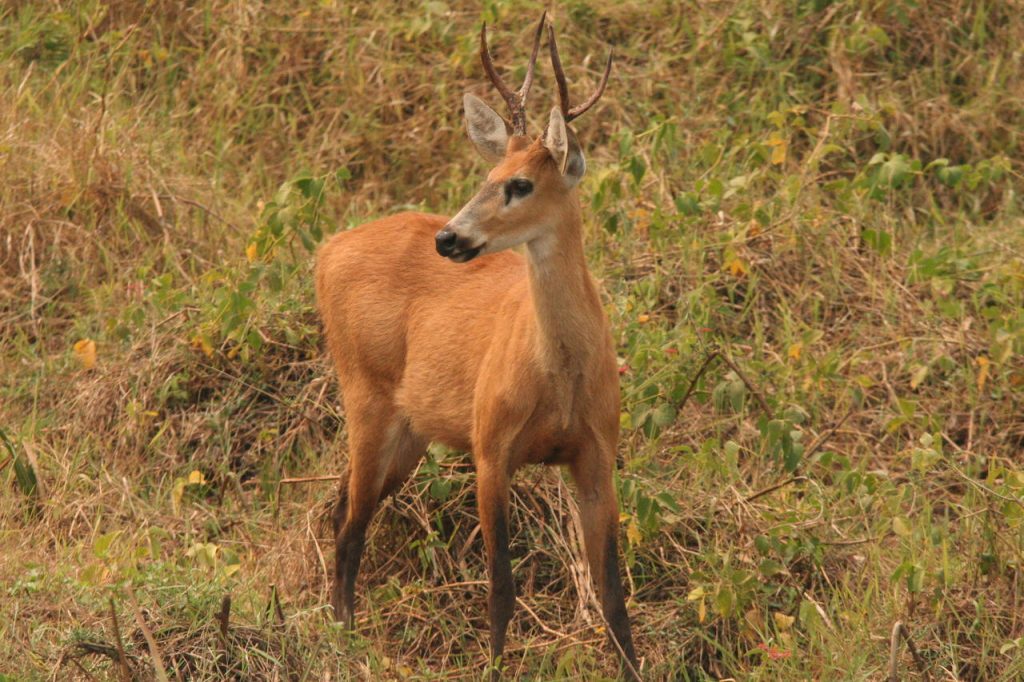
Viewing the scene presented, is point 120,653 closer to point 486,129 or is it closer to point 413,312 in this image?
point 413,312

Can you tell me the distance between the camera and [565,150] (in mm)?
5078

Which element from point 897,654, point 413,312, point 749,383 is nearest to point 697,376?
point 749,383

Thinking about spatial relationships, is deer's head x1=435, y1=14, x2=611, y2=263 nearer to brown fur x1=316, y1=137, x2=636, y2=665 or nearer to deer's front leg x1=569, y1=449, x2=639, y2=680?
brown fur x1=316, y1=137, x2=636, y2=665

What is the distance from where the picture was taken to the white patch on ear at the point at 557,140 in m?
5.01

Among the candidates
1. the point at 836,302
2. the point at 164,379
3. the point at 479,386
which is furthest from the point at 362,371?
the point at 836,302

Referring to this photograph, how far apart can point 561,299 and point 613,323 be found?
1.60m

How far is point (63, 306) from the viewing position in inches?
290

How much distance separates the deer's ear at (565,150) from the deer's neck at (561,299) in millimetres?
120

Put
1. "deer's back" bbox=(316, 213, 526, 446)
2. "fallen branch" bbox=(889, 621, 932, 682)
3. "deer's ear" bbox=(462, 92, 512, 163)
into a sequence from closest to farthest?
"fallen branch" bbox=(889, 621, 932, 682) < "deer's ear" bbox=(462, 92, 512, 163) < "deer's back" bbox=(316, 213, 526, 446)

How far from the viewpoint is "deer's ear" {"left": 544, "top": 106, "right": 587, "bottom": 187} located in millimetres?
5039

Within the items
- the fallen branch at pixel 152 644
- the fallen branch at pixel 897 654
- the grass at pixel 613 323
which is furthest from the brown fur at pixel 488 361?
the fallen branch at pixel 152 644

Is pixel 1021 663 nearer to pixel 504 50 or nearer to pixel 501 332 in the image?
pixel 501 332

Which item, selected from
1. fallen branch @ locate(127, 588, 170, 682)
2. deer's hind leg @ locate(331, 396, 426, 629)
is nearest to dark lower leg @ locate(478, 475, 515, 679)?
deer's hind leg @ locate(331, 396, 426, 629)

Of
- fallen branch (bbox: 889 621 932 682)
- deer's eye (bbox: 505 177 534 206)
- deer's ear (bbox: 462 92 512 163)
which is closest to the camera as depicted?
fallen branch (bbox: 889 621 932 682)
